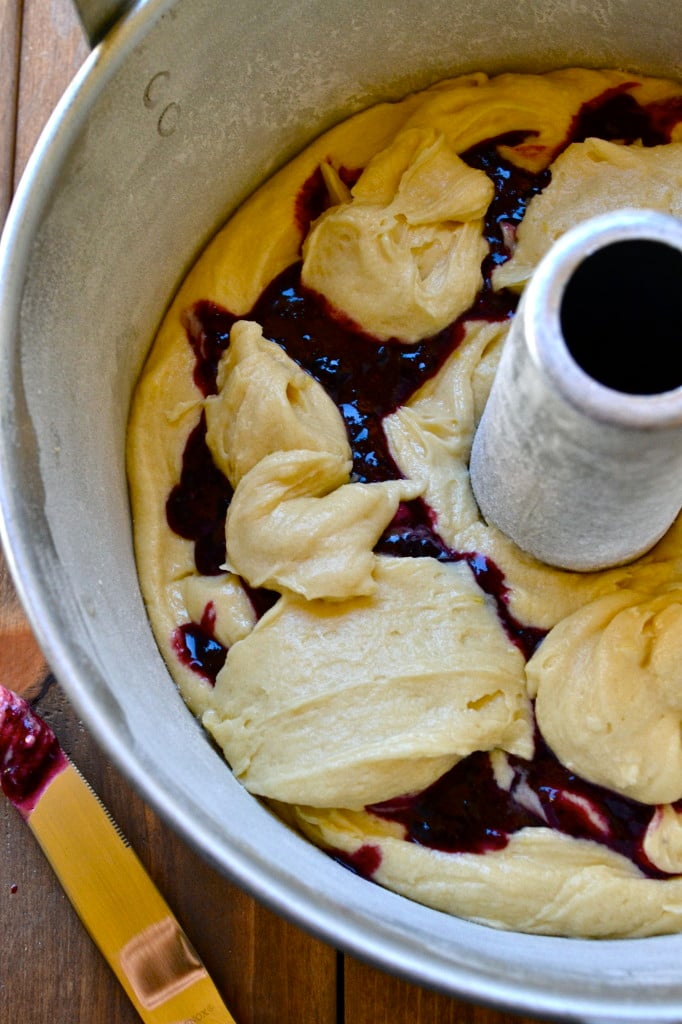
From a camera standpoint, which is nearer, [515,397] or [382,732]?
[515,397]

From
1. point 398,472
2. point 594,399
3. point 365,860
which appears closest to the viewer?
point 594,399

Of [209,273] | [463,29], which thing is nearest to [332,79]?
[463,29]

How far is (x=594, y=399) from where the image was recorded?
2.49 ft

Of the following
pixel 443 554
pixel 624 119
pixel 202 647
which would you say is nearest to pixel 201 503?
pixel 202 647

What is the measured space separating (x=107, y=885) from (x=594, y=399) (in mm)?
791

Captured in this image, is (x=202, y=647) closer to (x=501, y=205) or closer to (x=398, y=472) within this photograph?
(x=398, y=472)

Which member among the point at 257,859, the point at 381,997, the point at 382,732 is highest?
the point at 257,859

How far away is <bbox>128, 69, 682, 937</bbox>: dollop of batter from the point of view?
1008mm

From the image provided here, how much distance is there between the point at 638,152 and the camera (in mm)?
1197

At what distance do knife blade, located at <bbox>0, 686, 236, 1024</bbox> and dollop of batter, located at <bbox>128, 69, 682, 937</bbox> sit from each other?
0.68 ft

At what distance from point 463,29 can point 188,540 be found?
702 millimetres

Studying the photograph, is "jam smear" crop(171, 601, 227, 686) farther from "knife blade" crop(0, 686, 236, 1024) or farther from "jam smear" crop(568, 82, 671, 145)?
"jam smear" crop(568, 82, 671, 145)

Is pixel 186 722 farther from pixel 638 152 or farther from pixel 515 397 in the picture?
pixel 638 152

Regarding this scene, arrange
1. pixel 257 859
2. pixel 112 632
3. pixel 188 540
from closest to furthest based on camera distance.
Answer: pixel 257 859 → pixel 112 632 → pixel 188 540
